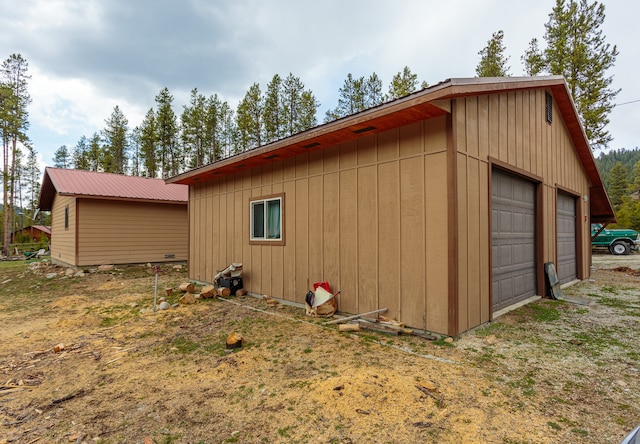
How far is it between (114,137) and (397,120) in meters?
31.5

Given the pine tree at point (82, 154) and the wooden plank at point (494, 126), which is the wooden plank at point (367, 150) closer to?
the wooden plank at point (494, 126)

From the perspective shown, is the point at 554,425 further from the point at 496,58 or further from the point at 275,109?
the point at 496,58

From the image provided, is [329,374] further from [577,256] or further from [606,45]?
[606,45]

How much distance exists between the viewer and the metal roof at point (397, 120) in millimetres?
3580

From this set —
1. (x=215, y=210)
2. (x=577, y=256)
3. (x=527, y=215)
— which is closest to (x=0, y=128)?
(x=215, y=210)

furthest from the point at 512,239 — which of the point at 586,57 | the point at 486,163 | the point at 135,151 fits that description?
the point at 135,151

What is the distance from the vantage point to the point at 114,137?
91.7 ft

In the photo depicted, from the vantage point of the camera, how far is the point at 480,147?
4.39 meters

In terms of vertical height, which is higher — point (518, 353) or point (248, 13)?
point (248, 13)

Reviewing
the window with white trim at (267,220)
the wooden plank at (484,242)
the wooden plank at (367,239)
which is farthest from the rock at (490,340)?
the window with white trim at (267,220)

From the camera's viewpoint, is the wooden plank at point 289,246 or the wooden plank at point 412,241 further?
the wooden plank at point 289,246

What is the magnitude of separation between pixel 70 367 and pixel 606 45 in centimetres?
2212

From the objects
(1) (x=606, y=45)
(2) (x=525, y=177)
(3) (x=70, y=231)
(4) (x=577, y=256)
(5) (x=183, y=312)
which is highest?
(1) (x=606, y=45)

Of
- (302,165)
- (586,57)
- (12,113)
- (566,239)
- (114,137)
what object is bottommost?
(566,239)
